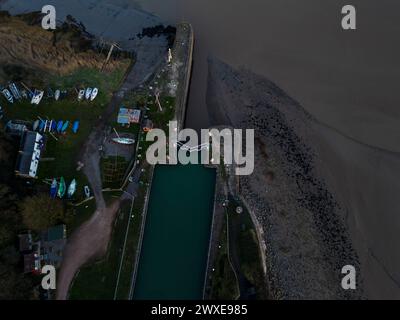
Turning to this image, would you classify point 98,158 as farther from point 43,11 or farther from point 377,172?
point 377,172

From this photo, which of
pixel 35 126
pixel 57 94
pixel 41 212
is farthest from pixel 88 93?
pixel 41 212

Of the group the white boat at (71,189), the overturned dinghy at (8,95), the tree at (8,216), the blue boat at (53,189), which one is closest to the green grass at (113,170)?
the white boat at (71,189)

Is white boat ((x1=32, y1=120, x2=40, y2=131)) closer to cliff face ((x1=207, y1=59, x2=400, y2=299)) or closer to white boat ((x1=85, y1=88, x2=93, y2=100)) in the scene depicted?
white boat ((x1=85, y1=88, x2=93, y2=100))

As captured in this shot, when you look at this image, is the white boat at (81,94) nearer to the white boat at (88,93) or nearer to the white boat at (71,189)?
the white boat at (88,93)

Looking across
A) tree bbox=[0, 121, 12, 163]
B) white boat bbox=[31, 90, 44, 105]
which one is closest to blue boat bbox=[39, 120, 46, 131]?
white boat bbox=[31, 90, 44, 105]

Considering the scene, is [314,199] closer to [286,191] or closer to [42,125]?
[286,191]
